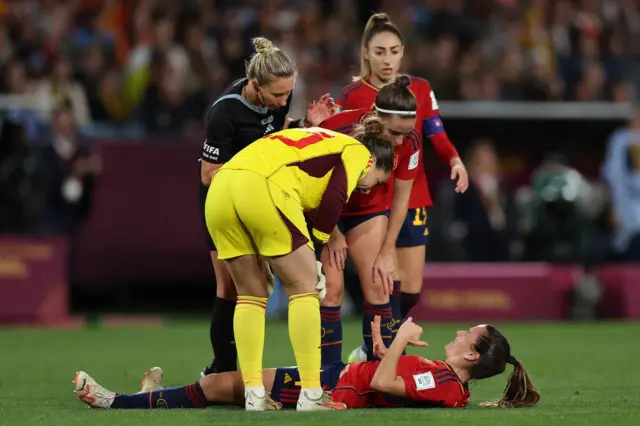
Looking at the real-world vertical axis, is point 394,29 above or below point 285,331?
above

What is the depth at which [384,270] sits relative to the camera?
25.1 feet

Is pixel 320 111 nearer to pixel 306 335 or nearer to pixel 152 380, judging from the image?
pixel 306 335

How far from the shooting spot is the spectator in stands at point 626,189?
15.0 meters

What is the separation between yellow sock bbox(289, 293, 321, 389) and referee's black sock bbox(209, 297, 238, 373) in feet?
3.77

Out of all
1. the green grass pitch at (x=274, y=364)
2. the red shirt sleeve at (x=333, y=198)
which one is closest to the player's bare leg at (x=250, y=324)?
the green grass pitch at (x=274, y=364)

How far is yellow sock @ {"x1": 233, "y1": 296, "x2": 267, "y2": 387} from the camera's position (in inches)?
257

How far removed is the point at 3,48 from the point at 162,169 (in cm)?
262

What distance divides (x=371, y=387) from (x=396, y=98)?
5.86 ft

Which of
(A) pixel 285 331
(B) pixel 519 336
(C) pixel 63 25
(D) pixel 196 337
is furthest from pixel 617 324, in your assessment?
(C) pixel 63 25

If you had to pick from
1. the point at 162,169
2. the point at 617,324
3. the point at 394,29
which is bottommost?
the point at 617,324

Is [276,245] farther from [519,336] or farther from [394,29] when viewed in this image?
[519,336]

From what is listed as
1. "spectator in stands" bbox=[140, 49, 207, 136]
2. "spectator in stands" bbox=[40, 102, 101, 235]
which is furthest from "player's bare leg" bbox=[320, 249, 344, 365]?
"spectator in stands" bbox=[140, 49, 207, 136]

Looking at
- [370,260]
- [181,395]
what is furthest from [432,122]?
[181,395]

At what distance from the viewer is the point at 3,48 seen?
1476 centimetres
